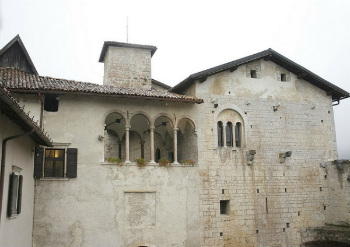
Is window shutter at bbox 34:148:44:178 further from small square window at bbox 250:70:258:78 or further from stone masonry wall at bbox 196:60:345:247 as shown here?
small square window at bbox 250:70:258:78

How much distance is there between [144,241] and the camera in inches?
612

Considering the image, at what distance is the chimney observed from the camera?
2295 cm

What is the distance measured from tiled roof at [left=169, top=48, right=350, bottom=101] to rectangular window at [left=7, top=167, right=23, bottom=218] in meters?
9.48

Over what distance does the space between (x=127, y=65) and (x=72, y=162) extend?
9.84 meters

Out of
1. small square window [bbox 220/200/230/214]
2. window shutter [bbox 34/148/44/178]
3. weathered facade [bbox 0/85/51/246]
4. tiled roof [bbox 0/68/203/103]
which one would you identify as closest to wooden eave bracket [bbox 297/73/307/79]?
tiled roof [bbox 0/68/203/103]

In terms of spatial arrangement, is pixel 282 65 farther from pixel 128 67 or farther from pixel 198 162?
pixel 128 67

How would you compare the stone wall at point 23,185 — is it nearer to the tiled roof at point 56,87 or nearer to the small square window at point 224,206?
the tiled roof at point 56,87

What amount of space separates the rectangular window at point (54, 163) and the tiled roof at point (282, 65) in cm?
703

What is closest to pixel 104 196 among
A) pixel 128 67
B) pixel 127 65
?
pixel 128 67

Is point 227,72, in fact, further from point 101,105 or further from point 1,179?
point 1,179

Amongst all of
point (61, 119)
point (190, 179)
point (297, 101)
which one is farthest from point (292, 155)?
point (61, 119)

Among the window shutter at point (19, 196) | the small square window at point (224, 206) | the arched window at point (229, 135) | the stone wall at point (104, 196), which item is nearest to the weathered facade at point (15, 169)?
the window shutter at point (19, 196)

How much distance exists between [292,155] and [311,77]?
4.53m

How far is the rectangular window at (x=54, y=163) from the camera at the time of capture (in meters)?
14.9
